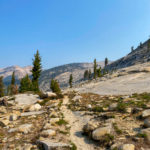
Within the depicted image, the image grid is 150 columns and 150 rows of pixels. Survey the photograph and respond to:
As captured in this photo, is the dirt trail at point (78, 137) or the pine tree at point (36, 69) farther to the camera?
the pine tree at point (36, 69)

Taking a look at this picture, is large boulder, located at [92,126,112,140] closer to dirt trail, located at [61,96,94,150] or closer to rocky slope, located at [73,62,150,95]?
dirt trail, located at [61,96,94,150]

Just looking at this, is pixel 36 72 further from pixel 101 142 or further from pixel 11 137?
pixel 101 142

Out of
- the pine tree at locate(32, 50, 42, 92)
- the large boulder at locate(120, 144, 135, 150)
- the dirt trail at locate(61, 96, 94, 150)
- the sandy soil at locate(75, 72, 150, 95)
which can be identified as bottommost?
the dirt trail at locate(61, 96, 94, 150)

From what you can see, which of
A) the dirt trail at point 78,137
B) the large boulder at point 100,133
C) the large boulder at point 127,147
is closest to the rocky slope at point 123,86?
the dirt trail at point 78,137

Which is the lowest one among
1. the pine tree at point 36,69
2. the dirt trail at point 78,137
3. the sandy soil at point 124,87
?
the dirt trail at point 78,137

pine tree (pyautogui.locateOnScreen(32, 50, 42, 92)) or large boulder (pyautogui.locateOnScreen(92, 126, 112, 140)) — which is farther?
pine tree (pyautogui.locateOnScreen(32, 50, 42, 92))

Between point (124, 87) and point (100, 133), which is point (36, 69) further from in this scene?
point (100, 133)

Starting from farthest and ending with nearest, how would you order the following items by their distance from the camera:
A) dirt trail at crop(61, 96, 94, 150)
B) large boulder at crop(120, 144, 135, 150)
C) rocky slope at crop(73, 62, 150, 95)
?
rocky slope at crop(73, 62, 150, 95), dirt trail at crop(61, 96, 94, 150), large boulder at crop(120, 144, 135, 150)

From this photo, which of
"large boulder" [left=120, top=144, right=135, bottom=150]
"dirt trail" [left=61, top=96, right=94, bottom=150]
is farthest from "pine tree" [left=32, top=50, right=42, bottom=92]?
"large boulder" [left=120, top=144, right=135, bottom=150]

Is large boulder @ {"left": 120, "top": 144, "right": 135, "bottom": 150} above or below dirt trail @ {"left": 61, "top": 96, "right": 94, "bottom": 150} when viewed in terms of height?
above

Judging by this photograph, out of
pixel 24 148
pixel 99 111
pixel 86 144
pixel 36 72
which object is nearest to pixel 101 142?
pixel 86 144

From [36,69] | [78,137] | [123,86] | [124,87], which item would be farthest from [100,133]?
[36,69]

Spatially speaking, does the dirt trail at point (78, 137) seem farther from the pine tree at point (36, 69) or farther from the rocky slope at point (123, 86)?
the pine tree at point (36, 69)

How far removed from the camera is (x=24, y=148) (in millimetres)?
7336
